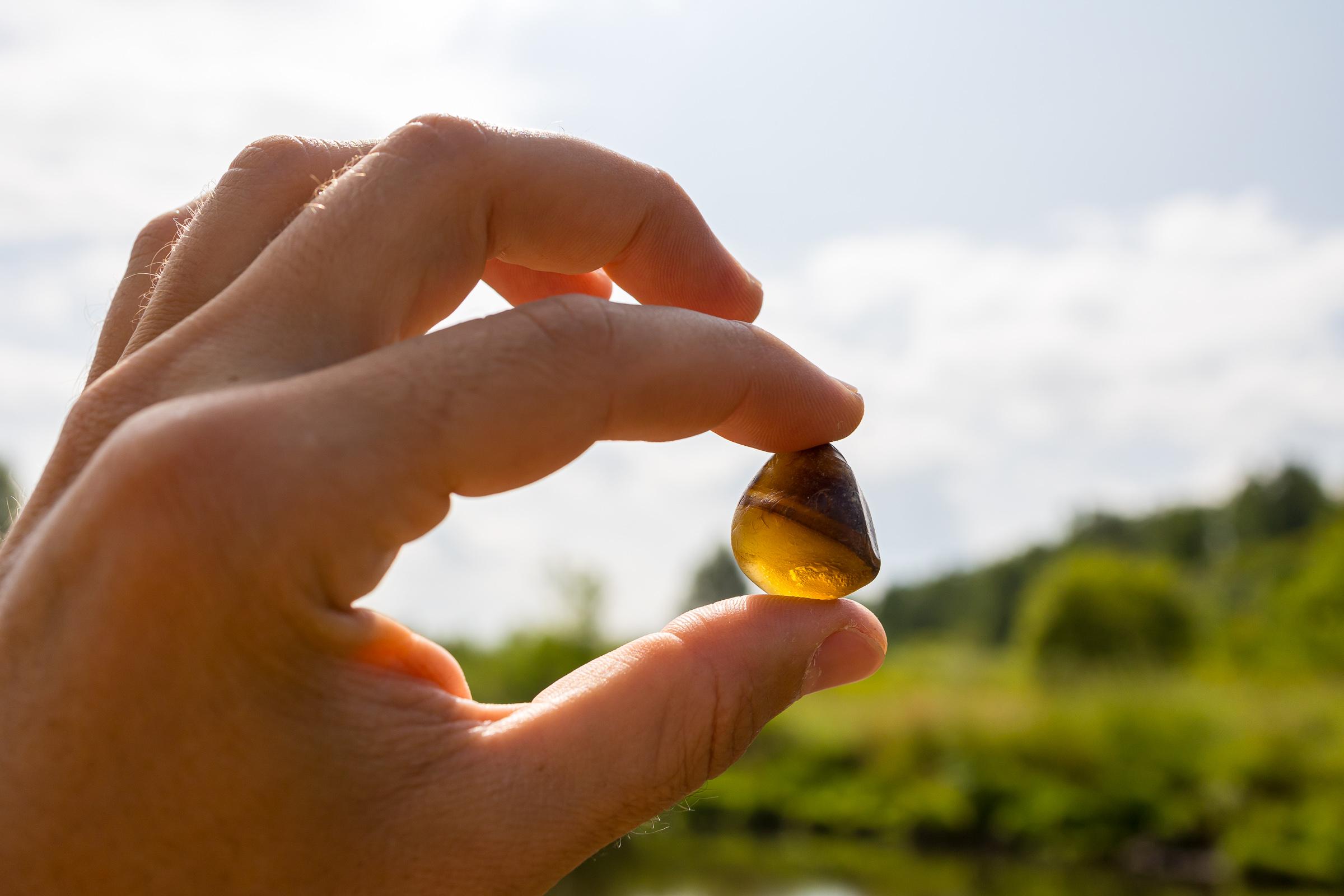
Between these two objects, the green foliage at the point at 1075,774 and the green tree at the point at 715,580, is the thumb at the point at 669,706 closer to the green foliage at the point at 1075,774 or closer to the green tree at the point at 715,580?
the green foliage at the point at 1075,774

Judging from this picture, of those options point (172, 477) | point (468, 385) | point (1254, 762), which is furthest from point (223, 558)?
point (1254, 762)

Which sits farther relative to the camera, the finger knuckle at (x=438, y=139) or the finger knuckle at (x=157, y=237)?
the finger knuckle at (x=157, y=237)

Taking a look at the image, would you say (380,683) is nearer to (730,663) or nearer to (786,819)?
(730,663)

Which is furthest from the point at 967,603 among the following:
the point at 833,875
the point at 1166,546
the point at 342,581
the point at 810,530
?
the point at 342,581

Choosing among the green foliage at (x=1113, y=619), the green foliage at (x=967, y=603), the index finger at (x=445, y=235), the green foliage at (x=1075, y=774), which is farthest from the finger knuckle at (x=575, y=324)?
the green foliage at (x=967, y=603)

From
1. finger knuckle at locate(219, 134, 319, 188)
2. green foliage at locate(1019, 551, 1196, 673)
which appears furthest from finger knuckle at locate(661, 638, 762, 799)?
green foliage at locate(1019, 551, 1196, 673)

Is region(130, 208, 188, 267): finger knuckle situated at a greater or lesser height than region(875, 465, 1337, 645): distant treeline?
lesser

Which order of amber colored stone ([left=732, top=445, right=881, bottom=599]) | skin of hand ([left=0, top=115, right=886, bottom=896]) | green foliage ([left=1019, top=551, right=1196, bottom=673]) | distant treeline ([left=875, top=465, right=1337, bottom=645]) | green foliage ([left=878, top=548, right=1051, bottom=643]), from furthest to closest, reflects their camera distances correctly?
green foliage ([left=878, top=548, right=1051, bottom=643])
distant treeline ([left=875, top=465, right=1337, bottom=645])
green foliage ([left=1019, top=551, right=1196, bottom=673])
amber colored stone ([left=732, top=445, right=881, bottom=599])
skin of hand ([left=0, top=115, right=886, bottom=896])

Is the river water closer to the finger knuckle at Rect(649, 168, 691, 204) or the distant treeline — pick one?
the finger knuckle at Rect(649, 168, 691, 204)
